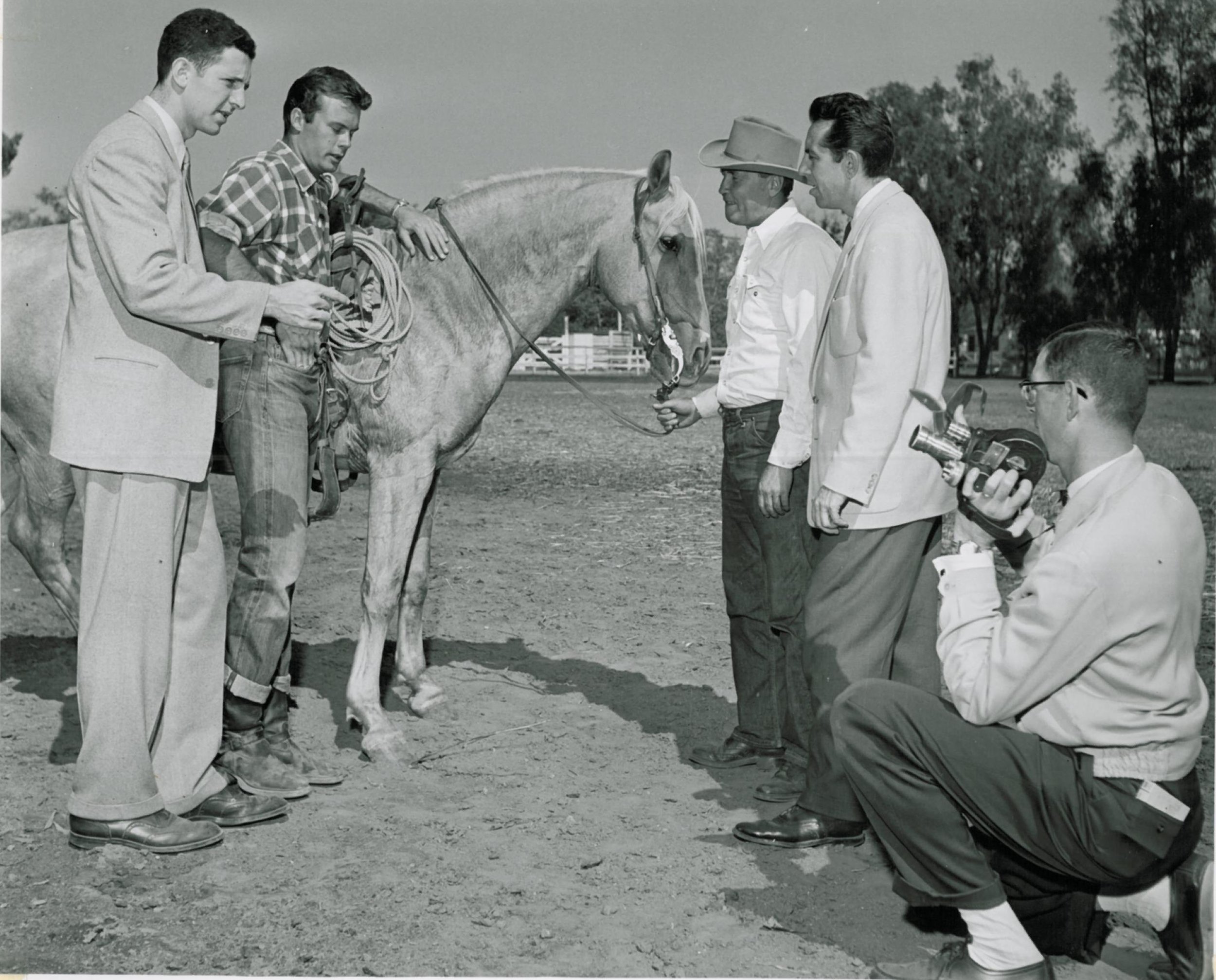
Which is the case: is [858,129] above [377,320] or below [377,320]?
above

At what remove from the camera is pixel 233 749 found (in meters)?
4.46

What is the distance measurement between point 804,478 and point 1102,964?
1.91m

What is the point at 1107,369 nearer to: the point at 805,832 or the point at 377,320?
the point at 805,832

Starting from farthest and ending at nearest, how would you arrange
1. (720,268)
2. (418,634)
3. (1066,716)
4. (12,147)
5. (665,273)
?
(720,268) → (12,147) → (418,634) → (665,273) → (1066,716)

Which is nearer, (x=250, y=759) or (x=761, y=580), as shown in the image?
(x=250, y=759)

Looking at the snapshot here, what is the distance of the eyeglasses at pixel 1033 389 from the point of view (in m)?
2.81

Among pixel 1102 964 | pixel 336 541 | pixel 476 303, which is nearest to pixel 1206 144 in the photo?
pixel 336 541

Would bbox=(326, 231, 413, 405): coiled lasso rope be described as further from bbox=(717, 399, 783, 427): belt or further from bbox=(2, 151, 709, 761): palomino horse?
bbox=(717, 399, 783, 427): belt

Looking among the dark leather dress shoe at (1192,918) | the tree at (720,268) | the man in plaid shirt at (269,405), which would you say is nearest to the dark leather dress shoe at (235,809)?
the man in plaid shirt at (269,405)

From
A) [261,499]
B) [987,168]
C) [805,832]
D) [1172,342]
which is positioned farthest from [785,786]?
[987,168]

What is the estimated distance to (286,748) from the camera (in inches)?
182

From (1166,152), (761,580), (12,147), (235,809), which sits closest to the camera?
(235,809)

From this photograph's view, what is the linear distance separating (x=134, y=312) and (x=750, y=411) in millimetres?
2148

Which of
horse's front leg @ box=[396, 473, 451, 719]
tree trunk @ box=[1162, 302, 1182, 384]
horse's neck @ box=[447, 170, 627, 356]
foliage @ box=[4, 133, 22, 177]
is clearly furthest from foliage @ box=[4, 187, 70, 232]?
tree trunk @ box=[1162, 302, 1182, 384]
